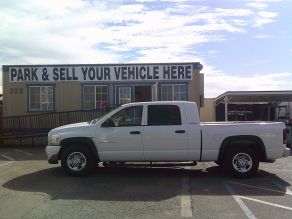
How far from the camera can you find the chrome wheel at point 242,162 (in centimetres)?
1101

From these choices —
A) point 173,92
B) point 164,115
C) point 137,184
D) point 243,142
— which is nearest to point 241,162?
point 243,142

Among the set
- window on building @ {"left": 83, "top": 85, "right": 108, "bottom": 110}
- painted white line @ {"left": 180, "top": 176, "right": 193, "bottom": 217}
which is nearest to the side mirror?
painted white line @ {"left": 180, "top": 176, "right": 193, "bottom": 217}

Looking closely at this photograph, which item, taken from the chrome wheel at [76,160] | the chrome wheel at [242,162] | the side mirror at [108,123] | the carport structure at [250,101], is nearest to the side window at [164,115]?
the side mirror at [108,123]

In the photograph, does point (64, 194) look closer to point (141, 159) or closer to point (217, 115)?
point (141, 159)

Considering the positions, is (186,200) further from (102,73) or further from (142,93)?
(142,93)

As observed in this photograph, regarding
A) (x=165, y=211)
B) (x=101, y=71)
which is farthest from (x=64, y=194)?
(x=101, y=71)

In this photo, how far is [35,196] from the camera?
887cm

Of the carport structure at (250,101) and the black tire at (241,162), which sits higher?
the carport structure at (250,101)

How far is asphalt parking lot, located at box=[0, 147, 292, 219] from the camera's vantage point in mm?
Answer: 7598

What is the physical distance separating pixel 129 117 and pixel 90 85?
37.2ft

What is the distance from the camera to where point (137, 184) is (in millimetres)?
10141

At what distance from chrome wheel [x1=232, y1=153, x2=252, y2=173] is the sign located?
1102 cm

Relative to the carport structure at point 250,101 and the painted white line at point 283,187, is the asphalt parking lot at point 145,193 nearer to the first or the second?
the painted white line at point 283,187

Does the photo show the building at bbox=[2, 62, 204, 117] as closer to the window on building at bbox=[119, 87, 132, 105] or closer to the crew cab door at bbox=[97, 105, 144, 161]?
the window on building at bbox=[119, 87, 132, 105]
